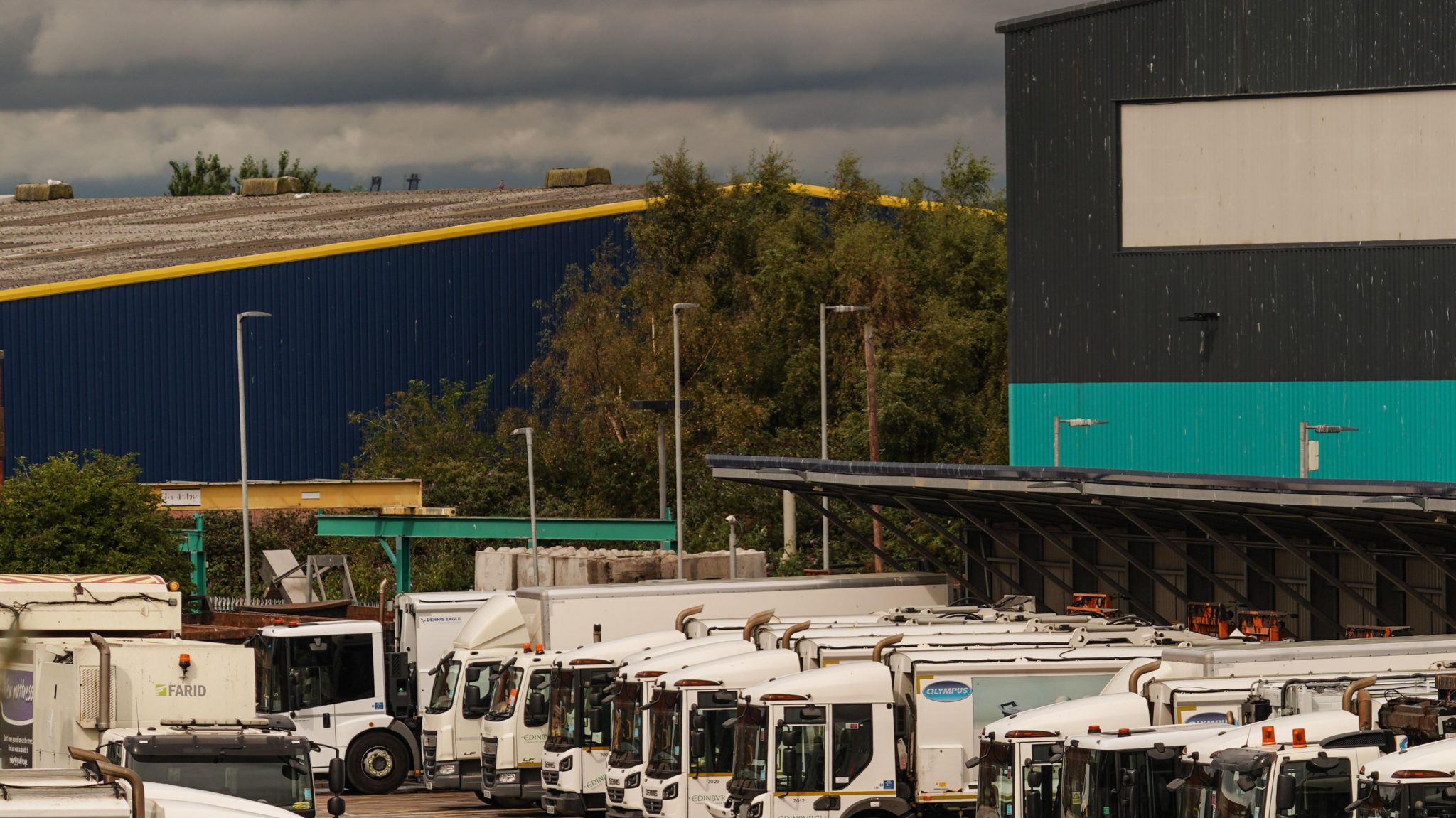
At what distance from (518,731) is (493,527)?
26914mm

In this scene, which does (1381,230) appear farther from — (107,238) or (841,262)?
(107,238)

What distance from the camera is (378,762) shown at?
30188mm

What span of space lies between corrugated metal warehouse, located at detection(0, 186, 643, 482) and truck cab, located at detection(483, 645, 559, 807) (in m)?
42.0

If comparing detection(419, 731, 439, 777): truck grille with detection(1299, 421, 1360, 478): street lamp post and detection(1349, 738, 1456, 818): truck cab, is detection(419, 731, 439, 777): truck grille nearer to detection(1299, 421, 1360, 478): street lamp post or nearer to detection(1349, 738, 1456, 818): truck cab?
detection(1299, 421, 1360, 478): street lamp post

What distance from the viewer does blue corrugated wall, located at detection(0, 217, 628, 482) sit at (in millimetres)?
65562

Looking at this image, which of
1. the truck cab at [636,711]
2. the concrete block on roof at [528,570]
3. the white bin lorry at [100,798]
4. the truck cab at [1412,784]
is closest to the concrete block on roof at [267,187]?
the concrete block on roof at [528,570]

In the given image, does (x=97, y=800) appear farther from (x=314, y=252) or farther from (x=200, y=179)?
(x=200, y=179)

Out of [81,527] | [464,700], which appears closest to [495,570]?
[81,527]

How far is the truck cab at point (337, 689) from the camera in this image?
96.7 ft

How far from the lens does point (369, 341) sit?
69625 millimetres

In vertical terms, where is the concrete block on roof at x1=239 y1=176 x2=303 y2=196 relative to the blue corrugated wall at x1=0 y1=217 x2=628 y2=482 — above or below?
above

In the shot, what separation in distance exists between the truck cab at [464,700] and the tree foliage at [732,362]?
3493cm

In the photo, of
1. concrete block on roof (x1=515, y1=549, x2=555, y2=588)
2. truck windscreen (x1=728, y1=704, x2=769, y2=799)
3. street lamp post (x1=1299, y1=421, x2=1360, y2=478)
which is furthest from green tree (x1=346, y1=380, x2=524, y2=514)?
truck windscreen (x1=728, y1=704, x2=769, y2=799)

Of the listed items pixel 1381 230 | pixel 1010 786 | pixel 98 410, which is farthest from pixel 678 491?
pixel 1010 786
